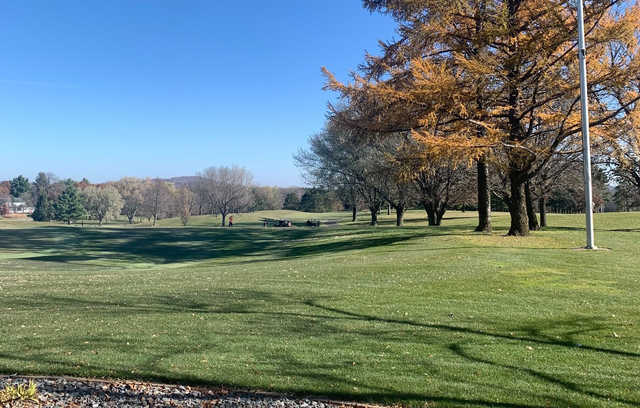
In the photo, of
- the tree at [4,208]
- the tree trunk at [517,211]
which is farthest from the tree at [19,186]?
the tree trunk at [517,211]

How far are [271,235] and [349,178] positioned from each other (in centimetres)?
904

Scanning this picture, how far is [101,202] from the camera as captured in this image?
79375 mm

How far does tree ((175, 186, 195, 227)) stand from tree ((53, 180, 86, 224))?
1564cm

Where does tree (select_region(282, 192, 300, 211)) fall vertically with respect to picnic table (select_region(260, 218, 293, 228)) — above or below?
above

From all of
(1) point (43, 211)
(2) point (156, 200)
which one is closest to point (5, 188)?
(1) point (43, 211)

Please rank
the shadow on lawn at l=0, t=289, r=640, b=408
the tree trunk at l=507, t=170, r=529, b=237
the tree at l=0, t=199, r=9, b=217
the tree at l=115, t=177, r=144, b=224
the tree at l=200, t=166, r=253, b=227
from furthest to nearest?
1. the tree at l=0, t=199, r=9, b=217
2. the tree at l=115, t=177, r=144, b=224
3. the tree at l=200, t=166, r=253, b=227
4. the tree trunk at l=507, t=170, r=529, b=237
5. the shadow on lawn at l=0, t=289, r=640, b=408

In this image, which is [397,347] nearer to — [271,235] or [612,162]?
[612,162]

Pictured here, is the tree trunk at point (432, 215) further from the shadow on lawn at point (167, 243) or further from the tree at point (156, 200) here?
the tree at point (156, 200)

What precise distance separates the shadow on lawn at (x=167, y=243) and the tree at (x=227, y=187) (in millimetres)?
21629

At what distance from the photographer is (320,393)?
4.09m

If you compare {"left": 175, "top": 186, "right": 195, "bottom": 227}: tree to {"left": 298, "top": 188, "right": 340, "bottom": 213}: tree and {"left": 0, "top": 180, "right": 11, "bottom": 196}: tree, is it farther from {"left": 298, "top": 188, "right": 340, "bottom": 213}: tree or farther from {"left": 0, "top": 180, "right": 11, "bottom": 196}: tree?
{"left": 0, "top": 180, "right": 11, "bottom": 196}: tree

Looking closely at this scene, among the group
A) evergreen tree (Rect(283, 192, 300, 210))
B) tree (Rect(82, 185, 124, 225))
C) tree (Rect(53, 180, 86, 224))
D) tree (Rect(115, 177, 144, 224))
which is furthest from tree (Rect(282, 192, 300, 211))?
tree (Rect(53, 180, 86, 224))

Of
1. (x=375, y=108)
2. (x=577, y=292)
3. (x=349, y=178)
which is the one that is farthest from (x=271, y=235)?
(x=577, y=292)

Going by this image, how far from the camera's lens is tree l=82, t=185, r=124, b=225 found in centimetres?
7931
